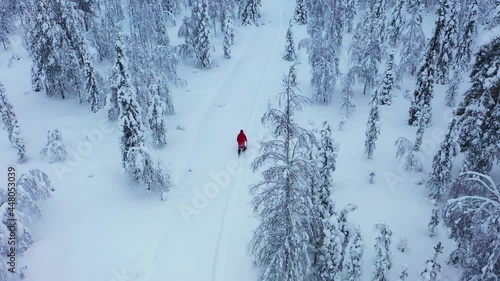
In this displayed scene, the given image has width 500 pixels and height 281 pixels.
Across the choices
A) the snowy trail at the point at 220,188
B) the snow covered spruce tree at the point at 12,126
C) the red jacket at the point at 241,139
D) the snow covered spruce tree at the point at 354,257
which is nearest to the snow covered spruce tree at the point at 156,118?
the snowy trail at the point at 220,188

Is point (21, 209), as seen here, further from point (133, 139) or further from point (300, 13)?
point (300, 13)

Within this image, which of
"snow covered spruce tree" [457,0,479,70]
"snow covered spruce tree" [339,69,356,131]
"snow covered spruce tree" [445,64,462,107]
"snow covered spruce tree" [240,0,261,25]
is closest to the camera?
"snow covered spruce tree" [445,64,462,107]

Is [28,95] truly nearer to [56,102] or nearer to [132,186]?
[56,102]

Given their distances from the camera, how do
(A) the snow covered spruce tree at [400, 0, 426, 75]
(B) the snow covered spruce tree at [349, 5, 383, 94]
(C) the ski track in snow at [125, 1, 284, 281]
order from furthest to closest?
(A) the snow covered spruce tree at [400, 0, 426, 75], (B) the snow covered spruce tree at [349, 5, 383, 94], (C) the ski track in snow at [125, 1, 284, 281]

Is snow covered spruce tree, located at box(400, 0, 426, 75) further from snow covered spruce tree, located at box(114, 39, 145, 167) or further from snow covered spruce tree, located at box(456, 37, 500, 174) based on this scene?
snow covered spruce tree, located at box(114, 39, 145, 167)

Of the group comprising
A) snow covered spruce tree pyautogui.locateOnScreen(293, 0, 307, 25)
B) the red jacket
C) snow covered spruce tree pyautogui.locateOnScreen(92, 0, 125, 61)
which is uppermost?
snow covered spruce tree pyautogui.locateOnScreen(293, 0, 307, 25)

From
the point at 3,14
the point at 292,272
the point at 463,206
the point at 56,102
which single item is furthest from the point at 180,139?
the point at 3,14

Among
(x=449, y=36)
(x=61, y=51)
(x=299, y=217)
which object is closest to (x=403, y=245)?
(x=299, y=217)

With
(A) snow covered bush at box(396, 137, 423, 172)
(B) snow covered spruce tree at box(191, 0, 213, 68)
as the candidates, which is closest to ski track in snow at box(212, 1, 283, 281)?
(A) snow covered bush at box(396, 137, 423, 172)
